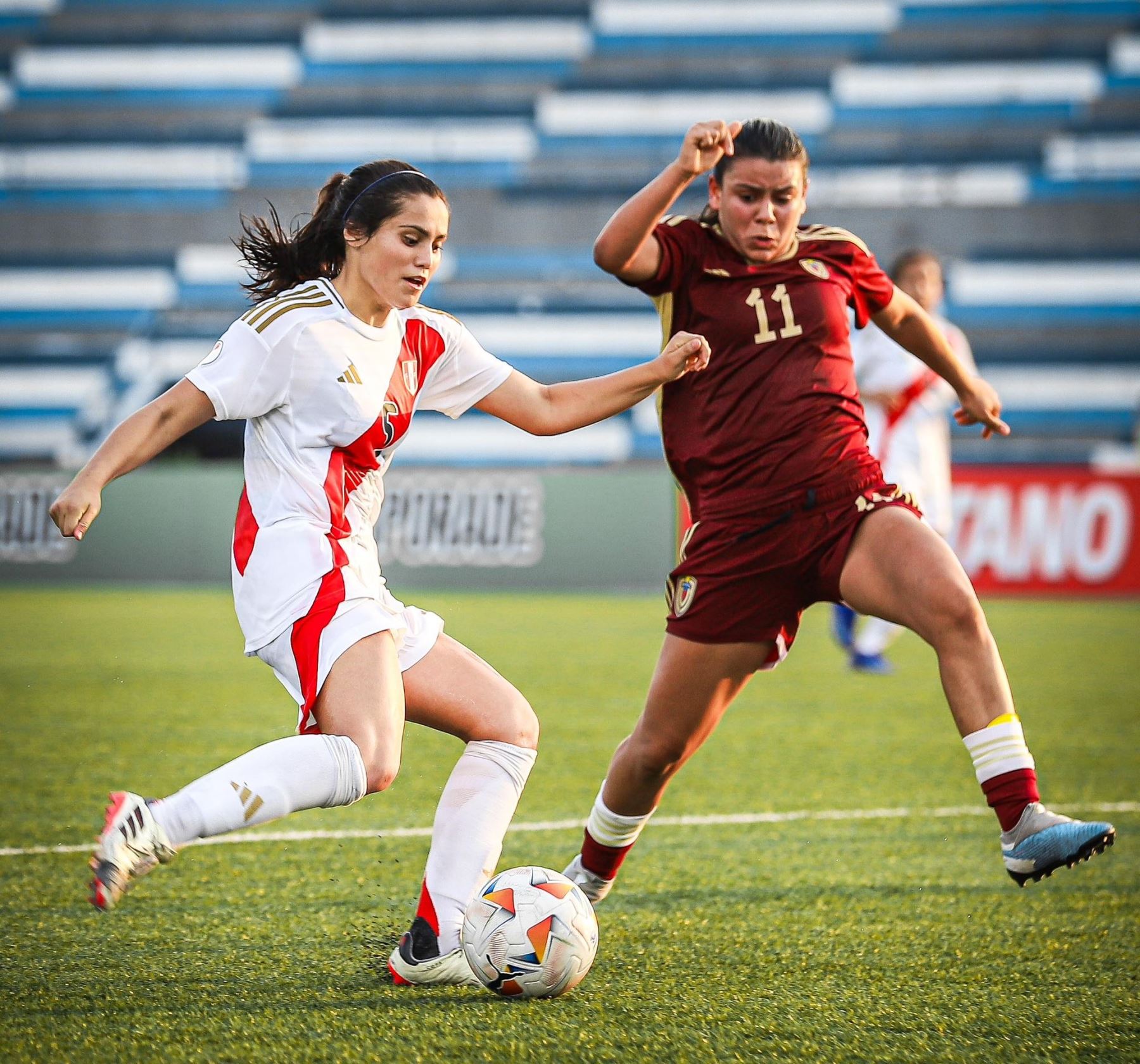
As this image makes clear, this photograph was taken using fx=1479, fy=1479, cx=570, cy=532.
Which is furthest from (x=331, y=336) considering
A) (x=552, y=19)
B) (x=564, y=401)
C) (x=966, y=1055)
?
(x=552, y=19)

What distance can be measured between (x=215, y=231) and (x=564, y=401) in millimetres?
22991

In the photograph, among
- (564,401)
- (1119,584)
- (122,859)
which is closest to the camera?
(122,859)

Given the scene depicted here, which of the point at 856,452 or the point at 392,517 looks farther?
the point at 392,517

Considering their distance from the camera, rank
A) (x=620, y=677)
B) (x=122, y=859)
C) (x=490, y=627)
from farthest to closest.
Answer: (x=490, y=627) → (x=620, y=677) → (x=122, y=859)

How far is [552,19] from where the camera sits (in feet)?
86.4

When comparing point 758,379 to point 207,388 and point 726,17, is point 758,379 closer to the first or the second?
point 207,388

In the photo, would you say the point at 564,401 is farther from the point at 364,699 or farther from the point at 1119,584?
the point at 1119,584

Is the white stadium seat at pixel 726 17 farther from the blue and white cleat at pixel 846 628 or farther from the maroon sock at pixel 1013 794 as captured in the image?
the maroon sock at pixel 1013 794

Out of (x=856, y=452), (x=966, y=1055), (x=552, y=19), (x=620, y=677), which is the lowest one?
(x=620, y=677)

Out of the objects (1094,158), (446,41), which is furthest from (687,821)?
(446,41)

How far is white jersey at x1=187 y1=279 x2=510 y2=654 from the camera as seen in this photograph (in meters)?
2.96

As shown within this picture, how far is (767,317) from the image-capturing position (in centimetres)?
355

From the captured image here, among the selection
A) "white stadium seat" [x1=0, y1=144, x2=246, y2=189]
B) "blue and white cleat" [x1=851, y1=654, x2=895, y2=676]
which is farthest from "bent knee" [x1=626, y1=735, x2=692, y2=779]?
"white stadium seat" [x1=0, y1=144, x2=246, y2=189]

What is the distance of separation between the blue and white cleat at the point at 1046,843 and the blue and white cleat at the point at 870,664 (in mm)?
6279
